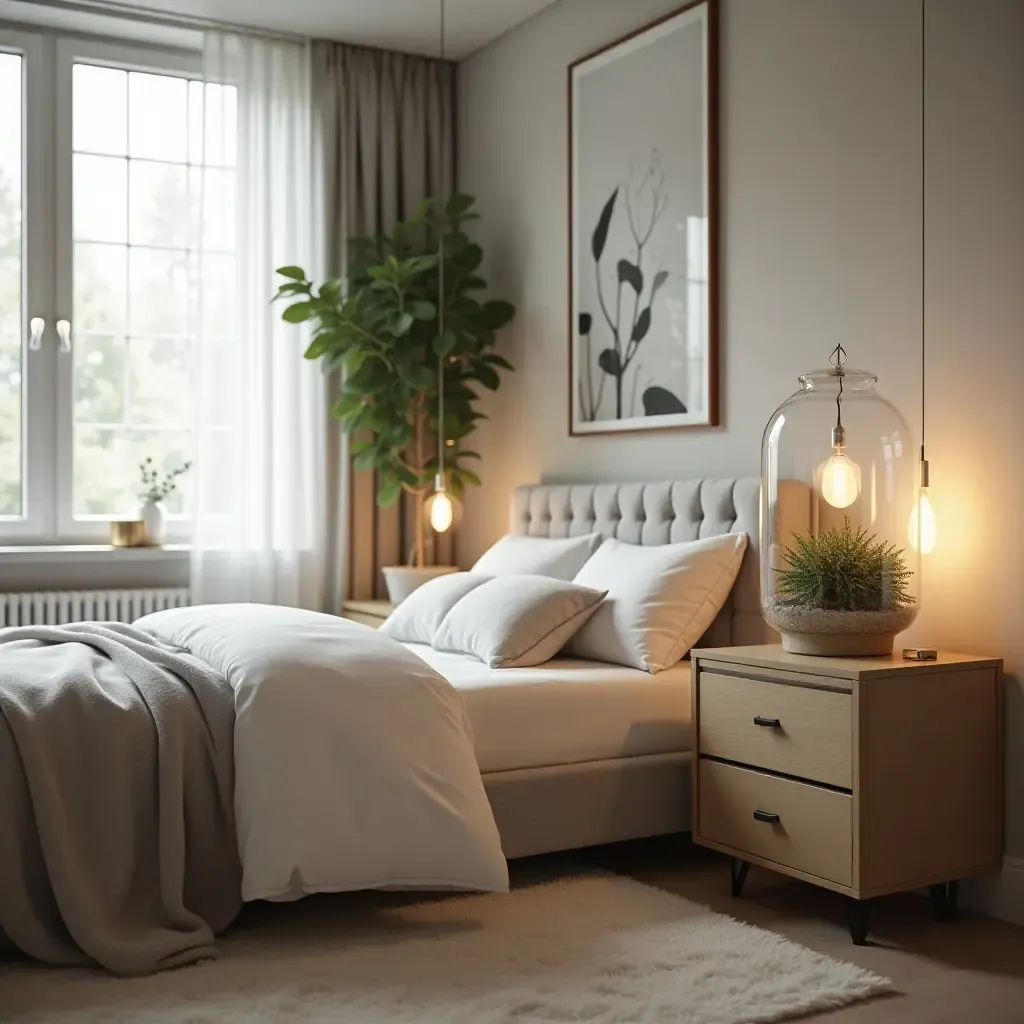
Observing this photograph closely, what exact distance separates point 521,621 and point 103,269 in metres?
2.60

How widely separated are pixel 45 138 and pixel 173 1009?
3.76 metres

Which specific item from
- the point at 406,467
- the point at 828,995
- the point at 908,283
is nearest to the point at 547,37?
the point at 406,467

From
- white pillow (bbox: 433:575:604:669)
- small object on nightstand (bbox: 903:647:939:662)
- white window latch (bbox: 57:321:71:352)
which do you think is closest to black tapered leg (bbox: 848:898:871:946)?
small object on nightstand (bbox: 903:647:939:662)

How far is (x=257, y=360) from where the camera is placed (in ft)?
17.4

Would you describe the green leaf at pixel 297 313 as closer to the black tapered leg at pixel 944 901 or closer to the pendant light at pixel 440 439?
the pendant light at pixel 440 439

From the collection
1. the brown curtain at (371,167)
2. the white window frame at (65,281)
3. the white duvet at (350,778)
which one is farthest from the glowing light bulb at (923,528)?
the white window frame at (65,281)

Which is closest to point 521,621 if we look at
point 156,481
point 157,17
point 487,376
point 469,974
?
point 469,974

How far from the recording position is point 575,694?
11.1ft

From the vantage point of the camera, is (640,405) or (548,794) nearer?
(548,794)

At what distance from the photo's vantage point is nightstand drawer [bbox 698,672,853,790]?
2.92 meters

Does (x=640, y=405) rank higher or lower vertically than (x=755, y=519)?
higher

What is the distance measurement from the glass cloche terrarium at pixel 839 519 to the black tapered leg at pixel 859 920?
569 mm

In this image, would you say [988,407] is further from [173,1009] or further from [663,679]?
[173,1009]

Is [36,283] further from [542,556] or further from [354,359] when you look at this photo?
[542,556]
